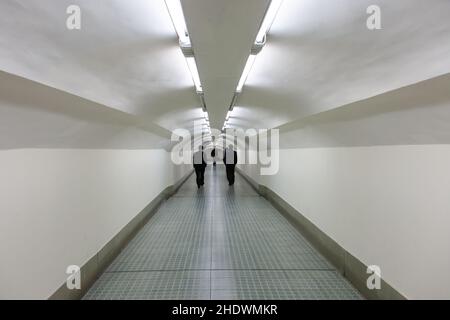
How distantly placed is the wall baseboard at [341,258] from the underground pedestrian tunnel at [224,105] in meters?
0.02

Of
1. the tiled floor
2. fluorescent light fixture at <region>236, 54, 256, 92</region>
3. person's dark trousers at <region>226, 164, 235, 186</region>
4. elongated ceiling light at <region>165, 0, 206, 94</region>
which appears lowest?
the tiled floor

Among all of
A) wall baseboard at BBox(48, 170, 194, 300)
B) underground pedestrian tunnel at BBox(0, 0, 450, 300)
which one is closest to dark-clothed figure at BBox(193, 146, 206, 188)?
wall baseboard at BBox(48, 170, 194, 300)

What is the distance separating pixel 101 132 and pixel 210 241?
8.17ft

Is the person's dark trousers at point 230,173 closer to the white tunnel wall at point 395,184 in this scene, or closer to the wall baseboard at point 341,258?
the wall baseboard at point 341,258

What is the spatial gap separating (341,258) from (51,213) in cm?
321

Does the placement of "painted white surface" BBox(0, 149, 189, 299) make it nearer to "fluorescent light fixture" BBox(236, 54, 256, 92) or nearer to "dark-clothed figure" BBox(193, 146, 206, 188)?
"fluorescent light fixture" BBox(236, 54, 256, 92)

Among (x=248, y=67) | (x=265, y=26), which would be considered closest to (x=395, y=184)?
(x=265, y=26)

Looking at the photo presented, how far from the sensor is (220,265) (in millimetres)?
3531

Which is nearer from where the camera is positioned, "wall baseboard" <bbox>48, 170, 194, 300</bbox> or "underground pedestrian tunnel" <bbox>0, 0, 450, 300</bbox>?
"underground pedestrian tunnel" <bbox>0, 0, 450, 300</bbox>

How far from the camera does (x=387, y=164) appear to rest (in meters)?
2.47

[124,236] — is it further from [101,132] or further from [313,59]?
[313,59]

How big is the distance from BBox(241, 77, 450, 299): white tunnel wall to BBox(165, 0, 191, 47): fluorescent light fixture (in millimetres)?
1491

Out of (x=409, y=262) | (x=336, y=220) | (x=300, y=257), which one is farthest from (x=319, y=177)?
(x=409, y=262)

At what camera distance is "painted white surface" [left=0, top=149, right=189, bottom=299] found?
181cm
